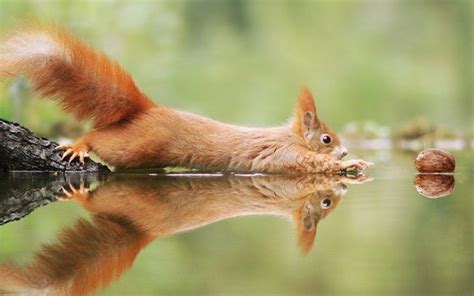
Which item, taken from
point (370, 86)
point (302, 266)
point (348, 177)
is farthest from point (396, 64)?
point (302, 266)

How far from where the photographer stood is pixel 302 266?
1.15 meters

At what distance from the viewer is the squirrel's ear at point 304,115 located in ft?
8.84

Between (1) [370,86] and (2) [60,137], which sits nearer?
(2) [60,137]

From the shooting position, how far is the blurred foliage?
506 centimetres

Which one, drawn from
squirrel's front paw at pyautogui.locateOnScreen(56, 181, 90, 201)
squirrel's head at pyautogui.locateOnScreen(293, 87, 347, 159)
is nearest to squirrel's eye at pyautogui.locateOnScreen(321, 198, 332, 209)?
squirrel's front paw at pyautogui.locateOnScreen(56, 181, 90, 201)

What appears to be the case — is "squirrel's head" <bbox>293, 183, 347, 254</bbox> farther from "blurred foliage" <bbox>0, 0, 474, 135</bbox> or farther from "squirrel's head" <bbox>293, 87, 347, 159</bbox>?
"blurred foliage" <bbox>0, 0, 474, 135</bbox>

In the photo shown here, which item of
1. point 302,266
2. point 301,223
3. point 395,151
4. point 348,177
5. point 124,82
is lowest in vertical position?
point 302,266

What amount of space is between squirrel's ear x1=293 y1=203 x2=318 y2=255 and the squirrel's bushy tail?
3.18 feet

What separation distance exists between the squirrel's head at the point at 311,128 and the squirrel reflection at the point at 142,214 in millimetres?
184

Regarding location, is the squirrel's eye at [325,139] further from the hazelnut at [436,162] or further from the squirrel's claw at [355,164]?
the hazelnut at [436,162]

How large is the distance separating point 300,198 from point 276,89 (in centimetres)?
323

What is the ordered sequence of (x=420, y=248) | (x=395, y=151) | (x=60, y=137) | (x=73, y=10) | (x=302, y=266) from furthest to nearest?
(x=73, y=10)
(x=60, y=137)
(x=395, y=151)
(x=420, y=248)
(x=302, y=266)

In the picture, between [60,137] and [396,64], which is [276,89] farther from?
[60,137]

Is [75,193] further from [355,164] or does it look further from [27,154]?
[355,164]
